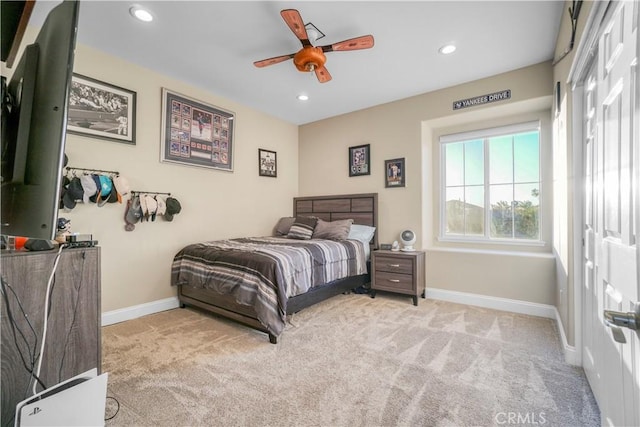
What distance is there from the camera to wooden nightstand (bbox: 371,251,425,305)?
3.26m

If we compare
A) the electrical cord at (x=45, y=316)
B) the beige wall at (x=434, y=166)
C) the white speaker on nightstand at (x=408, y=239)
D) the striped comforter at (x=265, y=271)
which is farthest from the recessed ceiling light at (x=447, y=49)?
the electrical cord at (x=45, y=316)

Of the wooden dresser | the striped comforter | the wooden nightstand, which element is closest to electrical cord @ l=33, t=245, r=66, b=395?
the wooden dresser

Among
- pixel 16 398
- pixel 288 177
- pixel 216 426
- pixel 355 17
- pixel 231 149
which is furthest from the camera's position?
pixel 288 177

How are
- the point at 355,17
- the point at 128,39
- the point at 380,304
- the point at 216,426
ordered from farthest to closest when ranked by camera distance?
1. the point at 380,304
2. the point at 128,39
3. the point at 355,17
4. the point at 216,426

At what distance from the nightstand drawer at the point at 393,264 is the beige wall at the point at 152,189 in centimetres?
188

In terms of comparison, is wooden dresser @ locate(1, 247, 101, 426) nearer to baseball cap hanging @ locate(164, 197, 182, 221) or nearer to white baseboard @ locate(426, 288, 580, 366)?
baseball cap hanging @ locate(164, 197, 182, 221)

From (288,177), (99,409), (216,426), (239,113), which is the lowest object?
(216,426)

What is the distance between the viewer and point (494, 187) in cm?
346

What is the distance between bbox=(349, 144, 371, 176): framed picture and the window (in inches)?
40.2

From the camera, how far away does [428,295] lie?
3533 mm

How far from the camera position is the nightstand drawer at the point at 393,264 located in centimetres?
330

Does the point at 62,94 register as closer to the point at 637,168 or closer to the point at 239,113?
the point at 637,168

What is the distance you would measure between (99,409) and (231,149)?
3.10 meters

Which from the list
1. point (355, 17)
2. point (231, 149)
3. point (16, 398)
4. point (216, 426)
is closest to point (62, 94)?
point (16, 398)
